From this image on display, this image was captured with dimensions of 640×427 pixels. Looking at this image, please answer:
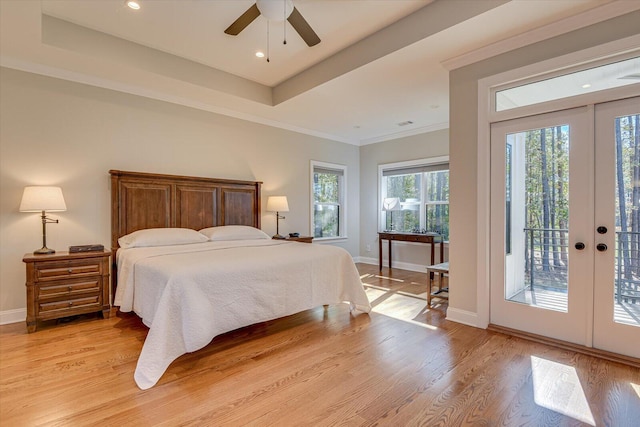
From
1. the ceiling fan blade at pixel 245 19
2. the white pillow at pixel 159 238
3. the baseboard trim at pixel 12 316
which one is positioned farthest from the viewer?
the white pillow at pixel 159 238

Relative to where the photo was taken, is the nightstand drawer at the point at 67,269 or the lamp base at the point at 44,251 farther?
the lamp base at the point at 44,251

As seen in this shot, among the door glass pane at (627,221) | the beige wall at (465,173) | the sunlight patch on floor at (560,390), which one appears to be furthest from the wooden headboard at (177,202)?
the door glass pane at (627,221)

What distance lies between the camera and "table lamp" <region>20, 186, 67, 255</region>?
294 cm

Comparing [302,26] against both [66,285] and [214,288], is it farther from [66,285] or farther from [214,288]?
[66,285]

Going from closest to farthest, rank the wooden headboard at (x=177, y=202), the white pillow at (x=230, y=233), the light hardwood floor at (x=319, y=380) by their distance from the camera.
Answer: the light hardwood floor at (x=319, y=380) < the wooden headboard at (x=177, y=202) < the white pillow at (x=230, y=233)

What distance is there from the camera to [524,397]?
1896 millimetres

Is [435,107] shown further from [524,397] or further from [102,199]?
[102,199]

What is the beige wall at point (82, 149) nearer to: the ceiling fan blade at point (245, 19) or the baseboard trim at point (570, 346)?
the ceiling fan blade at point (245, 19)

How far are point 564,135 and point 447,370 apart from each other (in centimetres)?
211

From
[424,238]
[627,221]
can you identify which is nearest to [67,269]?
[424,238]

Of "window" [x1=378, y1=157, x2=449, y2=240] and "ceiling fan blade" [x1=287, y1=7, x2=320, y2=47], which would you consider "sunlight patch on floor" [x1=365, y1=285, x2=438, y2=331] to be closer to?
"window" [x1=378, y1=157, x2=449, y2=240]

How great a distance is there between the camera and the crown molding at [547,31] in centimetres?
226

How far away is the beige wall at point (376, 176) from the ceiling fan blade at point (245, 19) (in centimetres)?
390

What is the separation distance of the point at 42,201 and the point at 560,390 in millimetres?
4420
